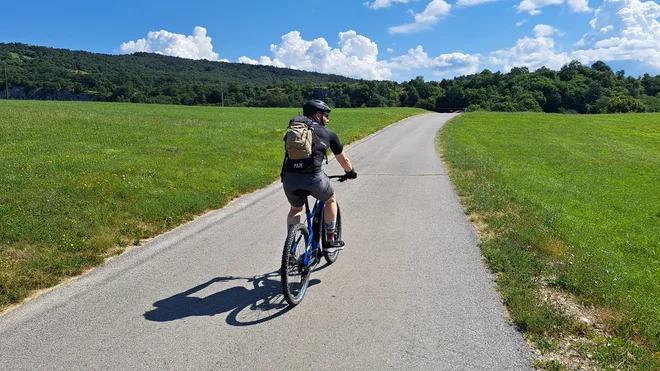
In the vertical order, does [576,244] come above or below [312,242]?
below

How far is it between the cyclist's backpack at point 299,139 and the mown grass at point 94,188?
348cm

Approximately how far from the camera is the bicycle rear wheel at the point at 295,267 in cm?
436

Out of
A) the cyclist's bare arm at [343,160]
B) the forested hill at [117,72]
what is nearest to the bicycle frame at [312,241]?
the cyclist's bare arm at [343,160]

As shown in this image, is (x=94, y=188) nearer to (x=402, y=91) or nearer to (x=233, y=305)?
(x=233, y=305)

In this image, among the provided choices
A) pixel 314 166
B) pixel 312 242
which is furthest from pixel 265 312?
pixel 314 166

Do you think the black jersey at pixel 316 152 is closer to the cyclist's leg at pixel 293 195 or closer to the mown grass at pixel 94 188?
the cyclist's leg at pixel 293 195

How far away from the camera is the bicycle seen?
4.39m

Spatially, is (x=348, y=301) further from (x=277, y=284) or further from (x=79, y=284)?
(x=79, y=284)

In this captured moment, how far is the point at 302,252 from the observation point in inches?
189

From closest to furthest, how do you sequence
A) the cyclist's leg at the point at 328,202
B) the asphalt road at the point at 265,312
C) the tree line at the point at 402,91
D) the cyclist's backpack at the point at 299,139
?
the asphalt road at the point at 265,312, the cyclist's backpack at the point at 299,139, the cyclist's leg at the point at 328,202, the tree line at the point at 402,91

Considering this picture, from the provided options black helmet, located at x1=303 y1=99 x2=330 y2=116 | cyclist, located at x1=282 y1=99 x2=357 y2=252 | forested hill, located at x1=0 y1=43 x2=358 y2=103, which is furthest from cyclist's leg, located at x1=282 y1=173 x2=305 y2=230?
forested hill, located at x1=0 y1=43 x2=358 y2=103

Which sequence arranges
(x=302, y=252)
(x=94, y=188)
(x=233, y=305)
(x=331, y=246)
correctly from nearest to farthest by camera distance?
1. (x=233, y=305)
2. (x=302, y=252)
3. (x=331, y=246)
4. (x=94, y=188)

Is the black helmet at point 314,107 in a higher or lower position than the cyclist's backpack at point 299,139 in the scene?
higher

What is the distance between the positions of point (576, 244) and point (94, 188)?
9238 mm
